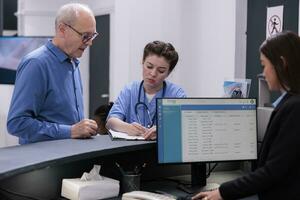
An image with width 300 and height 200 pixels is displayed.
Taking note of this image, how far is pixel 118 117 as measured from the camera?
249cm

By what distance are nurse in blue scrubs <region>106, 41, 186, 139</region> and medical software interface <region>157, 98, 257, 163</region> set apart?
19.7 inches

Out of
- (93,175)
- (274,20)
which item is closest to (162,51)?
(93,175)

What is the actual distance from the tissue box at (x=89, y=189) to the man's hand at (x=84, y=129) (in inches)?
10.0

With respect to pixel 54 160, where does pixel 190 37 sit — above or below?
above

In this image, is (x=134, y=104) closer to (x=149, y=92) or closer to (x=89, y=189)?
(x=149, y=92)

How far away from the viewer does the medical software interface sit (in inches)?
77.6

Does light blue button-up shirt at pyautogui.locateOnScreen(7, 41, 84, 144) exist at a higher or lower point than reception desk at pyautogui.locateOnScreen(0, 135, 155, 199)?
higher

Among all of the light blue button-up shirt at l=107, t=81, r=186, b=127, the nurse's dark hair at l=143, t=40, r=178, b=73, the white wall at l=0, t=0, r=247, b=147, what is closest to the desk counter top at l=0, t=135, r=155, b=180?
the light blue button-up shirt at l=107, t=81, r=186, b=127

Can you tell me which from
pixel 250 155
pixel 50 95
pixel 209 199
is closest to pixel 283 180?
pixel 209 199

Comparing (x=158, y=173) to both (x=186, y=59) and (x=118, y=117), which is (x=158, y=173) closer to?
(x=118, y=117)

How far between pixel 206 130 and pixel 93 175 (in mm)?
497

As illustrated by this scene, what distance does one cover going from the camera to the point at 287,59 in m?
1.54

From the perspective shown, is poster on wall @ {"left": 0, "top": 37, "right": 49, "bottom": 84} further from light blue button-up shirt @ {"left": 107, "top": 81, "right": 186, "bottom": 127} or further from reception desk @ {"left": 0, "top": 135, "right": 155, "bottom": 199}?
reception desk @ {"left": 0, "top": 135, "right": 155, "bottom": 199}

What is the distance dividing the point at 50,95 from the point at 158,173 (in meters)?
0.61
